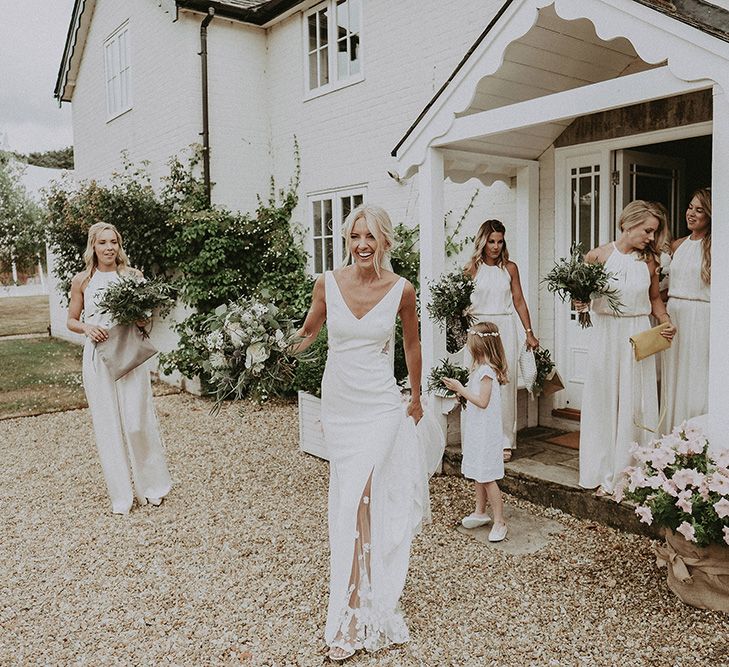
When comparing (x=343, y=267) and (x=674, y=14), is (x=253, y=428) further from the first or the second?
(x=674, y=14)

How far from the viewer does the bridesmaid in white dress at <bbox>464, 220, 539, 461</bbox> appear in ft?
19.6

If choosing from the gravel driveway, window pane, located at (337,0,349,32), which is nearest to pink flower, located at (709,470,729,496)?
the gravel driveway

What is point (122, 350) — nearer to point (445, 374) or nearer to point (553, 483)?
point (445, 374)

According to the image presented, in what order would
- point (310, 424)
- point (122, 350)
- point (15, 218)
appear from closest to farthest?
point (122, 350)
point (310, 424)
point (15, 218)

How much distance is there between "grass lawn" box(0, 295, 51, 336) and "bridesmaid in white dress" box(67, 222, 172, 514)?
1669cm

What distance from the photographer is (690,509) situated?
3.64 m

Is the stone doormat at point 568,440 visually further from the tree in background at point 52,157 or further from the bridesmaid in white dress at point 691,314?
the tree in background at point 52,157

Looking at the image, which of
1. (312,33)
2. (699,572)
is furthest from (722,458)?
(312,33)

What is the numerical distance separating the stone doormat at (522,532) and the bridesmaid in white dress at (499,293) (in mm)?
814

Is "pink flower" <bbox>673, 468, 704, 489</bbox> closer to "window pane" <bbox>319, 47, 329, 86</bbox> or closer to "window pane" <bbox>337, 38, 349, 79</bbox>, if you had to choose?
"window pane" <bbox>337, 38, 349, 79</bbox>

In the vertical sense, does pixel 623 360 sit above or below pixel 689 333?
below

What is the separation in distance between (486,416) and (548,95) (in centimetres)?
265

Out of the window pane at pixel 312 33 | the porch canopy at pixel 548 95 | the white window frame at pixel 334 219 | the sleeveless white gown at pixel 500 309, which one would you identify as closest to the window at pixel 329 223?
the white window frame at pixel 334 219

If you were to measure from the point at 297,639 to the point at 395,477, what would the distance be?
100 cm
